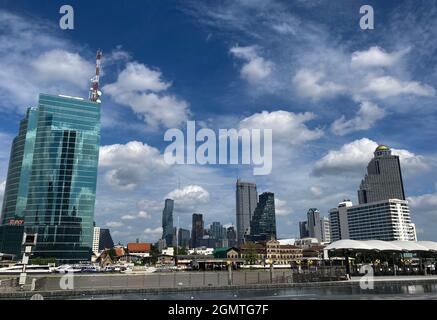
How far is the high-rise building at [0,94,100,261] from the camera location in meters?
136

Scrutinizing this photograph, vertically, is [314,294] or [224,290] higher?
[314,294]

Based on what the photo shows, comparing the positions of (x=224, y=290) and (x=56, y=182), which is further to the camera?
(x=56, y=182)

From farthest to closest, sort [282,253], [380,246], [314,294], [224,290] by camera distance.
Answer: [282,253], [380,246], [224,290], [314,294]

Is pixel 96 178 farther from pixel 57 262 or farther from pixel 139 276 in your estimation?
pixel 139 276

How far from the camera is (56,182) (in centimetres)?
13788

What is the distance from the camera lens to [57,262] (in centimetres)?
12875

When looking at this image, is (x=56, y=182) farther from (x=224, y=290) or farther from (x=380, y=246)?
(x=380, y=246)

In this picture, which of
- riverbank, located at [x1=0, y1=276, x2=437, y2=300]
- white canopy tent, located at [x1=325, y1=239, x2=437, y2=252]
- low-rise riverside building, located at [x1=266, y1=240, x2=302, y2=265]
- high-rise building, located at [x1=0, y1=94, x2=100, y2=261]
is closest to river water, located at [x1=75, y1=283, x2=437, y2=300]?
riverbank, located at [x1=0, y1=276, x2=437, y2=300]

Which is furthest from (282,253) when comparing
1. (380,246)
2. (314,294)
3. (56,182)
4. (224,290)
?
→ (314,294)

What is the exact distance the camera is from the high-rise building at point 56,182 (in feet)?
446

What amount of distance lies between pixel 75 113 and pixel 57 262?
57444mm

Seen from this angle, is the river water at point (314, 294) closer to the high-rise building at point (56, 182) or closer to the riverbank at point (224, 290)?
the riverbank at point (224, 290)

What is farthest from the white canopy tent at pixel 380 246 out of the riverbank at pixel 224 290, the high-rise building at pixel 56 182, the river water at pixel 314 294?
the high-rise building at pixel 56 182

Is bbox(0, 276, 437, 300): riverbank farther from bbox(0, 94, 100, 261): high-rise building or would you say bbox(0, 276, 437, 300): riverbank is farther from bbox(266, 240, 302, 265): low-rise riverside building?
bbox(0, 94, 100, 261): high-rise building
